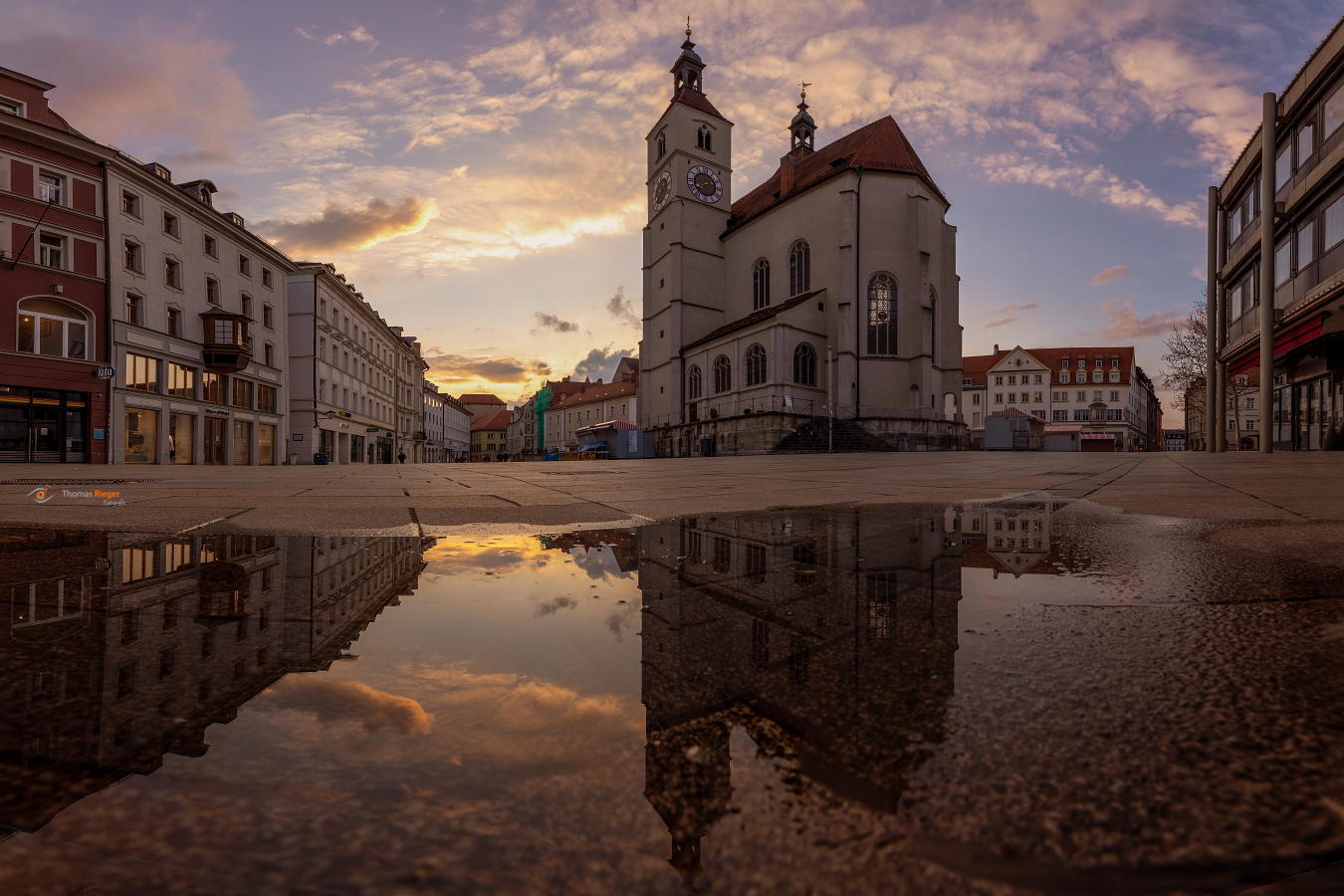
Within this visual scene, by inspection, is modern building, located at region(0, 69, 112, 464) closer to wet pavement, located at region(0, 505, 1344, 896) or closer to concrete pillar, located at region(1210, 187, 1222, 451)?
wet pavement, located at region(0, 505, 1344, 896)

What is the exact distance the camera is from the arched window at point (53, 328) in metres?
22.1

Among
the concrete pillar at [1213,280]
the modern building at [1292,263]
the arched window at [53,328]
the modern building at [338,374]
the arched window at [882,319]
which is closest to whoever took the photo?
the modern building at [1292,263]

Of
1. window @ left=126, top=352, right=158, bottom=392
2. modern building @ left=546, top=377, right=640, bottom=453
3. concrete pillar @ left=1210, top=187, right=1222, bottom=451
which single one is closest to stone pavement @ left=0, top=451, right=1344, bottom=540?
concrete pillar @ left=1210, top=187, right=1222, bottom=451

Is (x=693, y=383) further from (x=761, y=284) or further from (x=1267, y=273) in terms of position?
(x=1267, y=273)

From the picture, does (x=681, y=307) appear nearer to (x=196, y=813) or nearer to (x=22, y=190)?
(x=22, y=190)

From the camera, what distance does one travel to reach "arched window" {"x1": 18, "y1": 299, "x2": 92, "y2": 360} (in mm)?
22094

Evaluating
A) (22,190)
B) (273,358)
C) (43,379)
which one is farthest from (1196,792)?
(273,358)

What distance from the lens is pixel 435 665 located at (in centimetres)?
113

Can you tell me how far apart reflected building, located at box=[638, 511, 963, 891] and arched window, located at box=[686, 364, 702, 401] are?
1579 inches

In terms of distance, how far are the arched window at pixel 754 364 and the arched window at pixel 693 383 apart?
5.08m

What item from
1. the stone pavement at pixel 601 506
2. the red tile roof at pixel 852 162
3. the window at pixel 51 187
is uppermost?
the red tile roof at pixel 852 162

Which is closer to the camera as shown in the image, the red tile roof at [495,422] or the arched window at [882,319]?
the arched window at [882,319]

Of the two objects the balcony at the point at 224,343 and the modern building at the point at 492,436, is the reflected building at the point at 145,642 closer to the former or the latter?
the balcony at the point at 224,343

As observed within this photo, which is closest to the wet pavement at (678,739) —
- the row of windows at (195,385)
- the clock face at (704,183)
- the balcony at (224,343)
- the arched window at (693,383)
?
the row of windows at (195,385)
